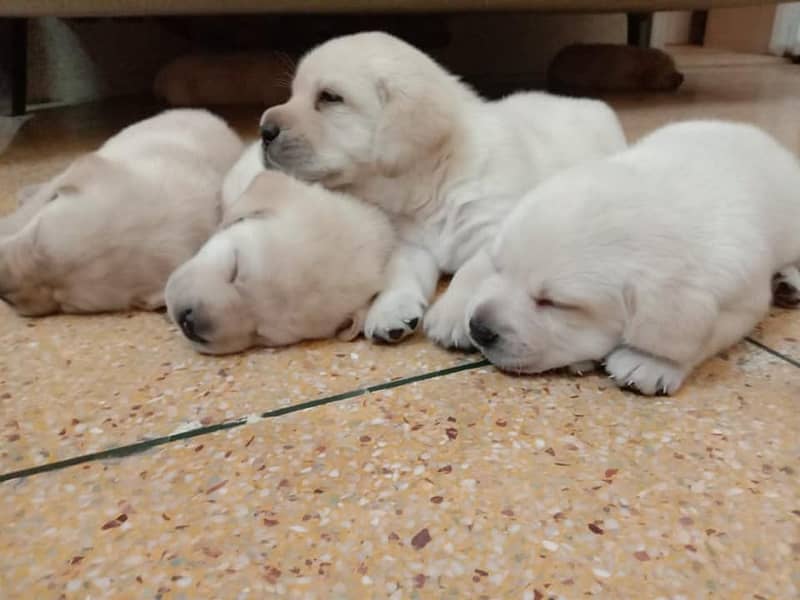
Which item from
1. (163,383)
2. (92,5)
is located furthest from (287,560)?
(92,5)

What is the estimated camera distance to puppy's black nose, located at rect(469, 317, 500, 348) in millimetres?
1152

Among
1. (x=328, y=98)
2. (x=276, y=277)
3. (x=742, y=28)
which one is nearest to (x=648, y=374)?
(x=276, y=277)

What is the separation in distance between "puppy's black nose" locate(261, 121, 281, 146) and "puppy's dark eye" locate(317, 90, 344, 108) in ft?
0.35

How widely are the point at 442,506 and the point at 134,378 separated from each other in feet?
1.89

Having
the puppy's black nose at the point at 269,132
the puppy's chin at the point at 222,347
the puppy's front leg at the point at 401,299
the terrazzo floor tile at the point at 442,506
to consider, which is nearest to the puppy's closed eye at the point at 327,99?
the puppy's black nose at the point at 269,132

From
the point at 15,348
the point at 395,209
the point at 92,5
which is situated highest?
the point at 92,5

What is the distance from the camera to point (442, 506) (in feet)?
2.84

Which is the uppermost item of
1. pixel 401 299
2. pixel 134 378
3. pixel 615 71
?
pixel 615 71

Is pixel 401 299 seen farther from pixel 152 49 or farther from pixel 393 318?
pixel 152 49

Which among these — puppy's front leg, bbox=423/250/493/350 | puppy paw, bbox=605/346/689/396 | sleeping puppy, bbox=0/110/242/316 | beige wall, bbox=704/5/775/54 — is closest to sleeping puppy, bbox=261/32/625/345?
puppy's front leg, bbox=423/250/493/350

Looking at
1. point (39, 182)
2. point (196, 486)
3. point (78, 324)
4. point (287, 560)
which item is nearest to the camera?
point (287, 560)

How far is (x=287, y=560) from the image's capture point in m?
0.79

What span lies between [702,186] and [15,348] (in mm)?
1178

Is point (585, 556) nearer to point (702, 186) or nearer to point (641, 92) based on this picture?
point (702, 186)
